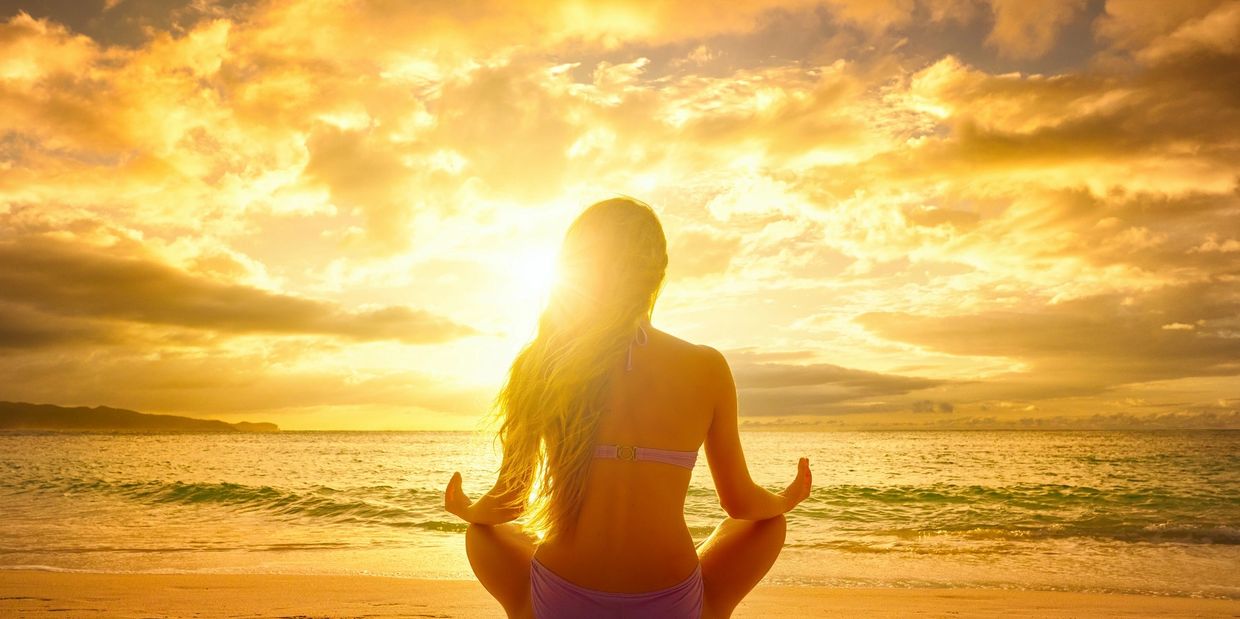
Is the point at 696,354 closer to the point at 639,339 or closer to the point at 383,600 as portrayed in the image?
the point at 639,339

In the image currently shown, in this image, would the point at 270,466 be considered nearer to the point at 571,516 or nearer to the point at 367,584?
the point at 367,584

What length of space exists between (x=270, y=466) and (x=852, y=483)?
1997 centimetres

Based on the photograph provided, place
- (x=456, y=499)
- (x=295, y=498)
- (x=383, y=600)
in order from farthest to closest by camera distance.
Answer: (x=295, y=498), (x=383, y=600), (x=456, y=499)

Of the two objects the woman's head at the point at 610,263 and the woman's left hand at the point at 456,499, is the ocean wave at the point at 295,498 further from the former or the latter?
the woman's head at the point at 610,263

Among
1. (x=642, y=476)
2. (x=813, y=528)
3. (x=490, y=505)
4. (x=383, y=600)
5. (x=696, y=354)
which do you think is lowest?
(x=813, y=528)

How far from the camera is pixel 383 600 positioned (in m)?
5.92

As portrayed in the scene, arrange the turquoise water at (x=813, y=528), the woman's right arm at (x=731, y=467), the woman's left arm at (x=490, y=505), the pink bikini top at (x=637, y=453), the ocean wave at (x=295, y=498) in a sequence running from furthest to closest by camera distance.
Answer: the ocean wave at (x=295, y=498)
the turquoise water at (x=813, y=528)
the woman's left arm at (x=490, y=505)
the woman's right arm at (x=731, y=467)
the pink bikini top at (x=637, y=453)

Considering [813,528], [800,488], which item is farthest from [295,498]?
[800,488]

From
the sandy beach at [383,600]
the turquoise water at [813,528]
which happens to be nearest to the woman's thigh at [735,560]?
the turquoise water at [813,528]

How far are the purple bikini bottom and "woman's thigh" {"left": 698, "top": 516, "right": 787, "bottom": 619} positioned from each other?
0.23 metres

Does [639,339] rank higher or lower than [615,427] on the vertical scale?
higher

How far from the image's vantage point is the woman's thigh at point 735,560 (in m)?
2.78

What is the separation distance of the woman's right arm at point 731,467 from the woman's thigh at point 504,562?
0.73 meters

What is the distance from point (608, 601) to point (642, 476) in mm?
390
